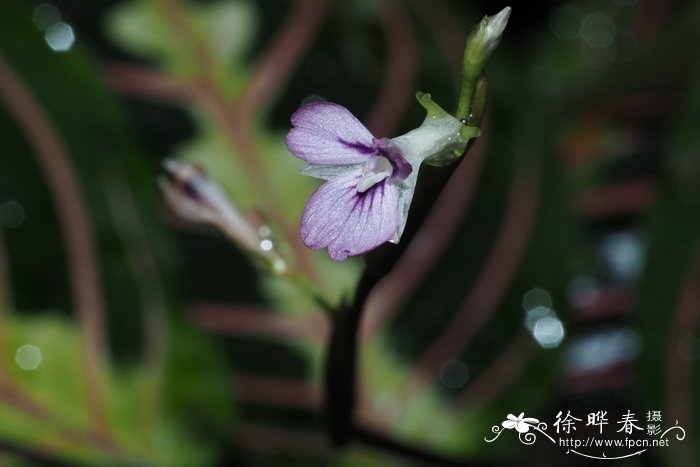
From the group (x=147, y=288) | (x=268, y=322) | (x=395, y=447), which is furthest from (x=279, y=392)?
(x=395, y=447)

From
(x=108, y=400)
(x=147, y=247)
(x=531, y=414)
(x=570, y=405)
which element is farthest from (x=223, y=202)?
(x=570, y=405)

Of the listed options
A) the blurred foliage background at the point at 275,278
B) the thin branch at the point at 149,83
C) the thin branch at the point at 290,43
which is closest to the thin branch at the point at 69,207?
the blurred foliage background at the point at 275,278

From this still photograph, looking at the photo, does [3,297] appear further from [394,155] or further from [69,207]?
[394,155]

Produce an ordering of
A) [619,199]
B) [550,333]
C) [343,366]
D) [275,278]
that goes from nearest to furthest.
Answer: [343,366], [275,278], [550,333], [619,199]

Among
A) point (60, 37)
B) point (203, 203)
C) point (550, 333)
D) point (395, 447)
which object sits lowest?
point (395, 447)

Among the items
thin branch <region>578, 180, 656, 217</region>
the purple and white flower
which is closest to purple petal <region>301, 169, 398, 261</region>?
the purple and white flower

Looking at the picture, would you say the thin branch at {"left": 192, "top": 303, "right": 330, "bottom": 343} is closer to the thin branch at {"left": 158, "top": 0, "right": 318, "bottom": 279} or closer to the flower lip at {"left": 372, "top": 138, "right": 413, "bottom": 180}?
the thin branch at {"left": 158, "top": 0, "right": 318, "bottom": 279}
